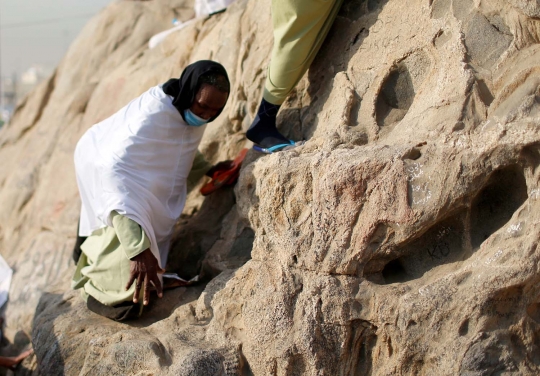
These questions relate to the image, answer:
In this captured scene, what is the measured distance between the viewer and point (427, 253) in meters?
2.28

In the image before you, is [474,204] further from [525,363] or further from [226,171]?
[226,171]

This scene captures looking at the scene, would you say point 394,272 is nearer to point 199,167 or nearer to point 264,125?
point 264,125

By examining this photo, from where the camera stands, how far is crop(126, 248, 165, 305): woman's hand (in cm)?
268

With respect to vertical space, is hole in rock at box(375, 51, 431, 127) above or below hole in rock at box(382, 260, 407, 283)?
above

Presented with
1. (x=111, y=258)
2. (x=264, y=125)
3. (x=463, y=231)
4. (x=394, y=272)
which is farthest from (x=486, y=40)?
(x=111, y=258)

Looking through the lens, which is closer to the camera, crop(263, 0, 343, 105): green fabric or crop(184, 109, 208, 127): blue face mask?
crop(263, 0, 343, 105): green fabric

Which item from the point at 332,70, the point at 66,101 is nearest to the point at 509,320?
the point at 332,70

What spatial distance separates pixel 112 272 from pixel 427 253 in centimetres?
146

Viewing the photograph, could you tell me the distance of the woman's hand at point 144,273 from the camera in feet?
8.80

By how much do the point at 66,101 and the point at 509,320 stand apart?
4.09m

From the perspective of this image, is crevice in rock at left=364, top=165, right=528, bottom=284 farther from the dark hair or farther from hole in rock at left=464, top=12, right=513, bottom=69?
the dark hair

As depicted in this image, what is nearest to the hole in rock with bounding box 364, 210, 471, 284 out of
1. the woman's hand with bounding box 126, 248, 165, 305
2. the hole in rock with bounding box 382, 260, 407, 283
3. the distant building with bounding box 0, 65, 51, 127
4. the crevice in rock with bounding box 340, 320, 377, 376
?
the hole in rock with bounding box 382, 260, 407, 283

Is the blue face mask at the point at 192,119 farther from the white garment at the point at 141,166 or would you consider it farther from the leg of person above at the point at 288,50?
the leg of person above at the point at 288,50

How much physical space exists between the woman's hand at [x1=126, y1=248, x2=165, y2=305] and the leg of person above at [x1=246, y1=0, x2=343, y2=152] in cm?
71
